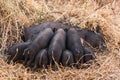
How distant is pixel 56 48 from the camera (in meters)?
3.97

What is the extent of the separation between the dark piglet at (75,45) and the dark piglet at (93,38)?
292 millimetres

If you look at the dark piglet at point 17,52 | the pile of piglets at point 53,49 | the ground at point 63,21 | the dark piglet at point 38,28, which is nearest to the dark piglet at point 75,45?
the pile of piglets at point 53,49

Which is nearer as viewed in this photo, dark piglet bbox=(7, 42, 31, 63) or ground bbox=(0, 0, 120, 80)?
ground bbox=(0, 0, 120, 80)

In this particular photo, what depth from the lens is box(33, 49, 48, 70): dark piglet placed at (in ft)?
12.9

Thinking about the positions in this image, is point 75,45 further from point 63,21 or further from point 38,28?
point 63,21

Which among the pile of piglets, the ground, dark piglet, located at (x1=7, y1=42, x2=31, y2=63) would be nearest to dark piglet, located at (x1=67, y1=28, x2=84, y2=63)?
the pile of piglets

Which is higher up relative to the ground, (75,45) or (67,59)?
(75,45)

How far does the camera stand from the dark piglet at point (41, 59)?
3945mm

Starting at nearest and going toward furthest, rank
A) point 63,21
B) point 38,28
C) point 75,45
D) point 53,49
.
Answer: point 53,49 → point 75,45 → point 38,28 → point 63,21

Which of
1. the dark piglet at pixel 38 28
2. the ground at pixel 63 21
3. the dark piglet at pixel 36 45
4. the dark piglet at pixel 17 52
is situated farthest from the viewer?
the dark piglet at pixel 38 28

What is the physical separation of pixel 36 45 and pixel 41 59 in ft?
0.61

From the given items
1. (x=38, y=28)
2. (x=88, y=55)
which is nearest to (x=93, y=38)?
(x=88, y=55)

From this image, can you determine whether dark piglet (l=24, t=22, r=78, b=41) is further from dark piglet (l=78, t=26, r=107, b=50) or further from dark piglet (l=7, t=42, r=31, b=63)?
dark piglet (l=7, t=42, r=31, b=63)

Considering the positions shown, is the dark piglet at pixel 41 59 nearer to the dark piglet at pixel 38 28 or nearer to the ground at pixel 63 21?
the ground at pixel 63 21
